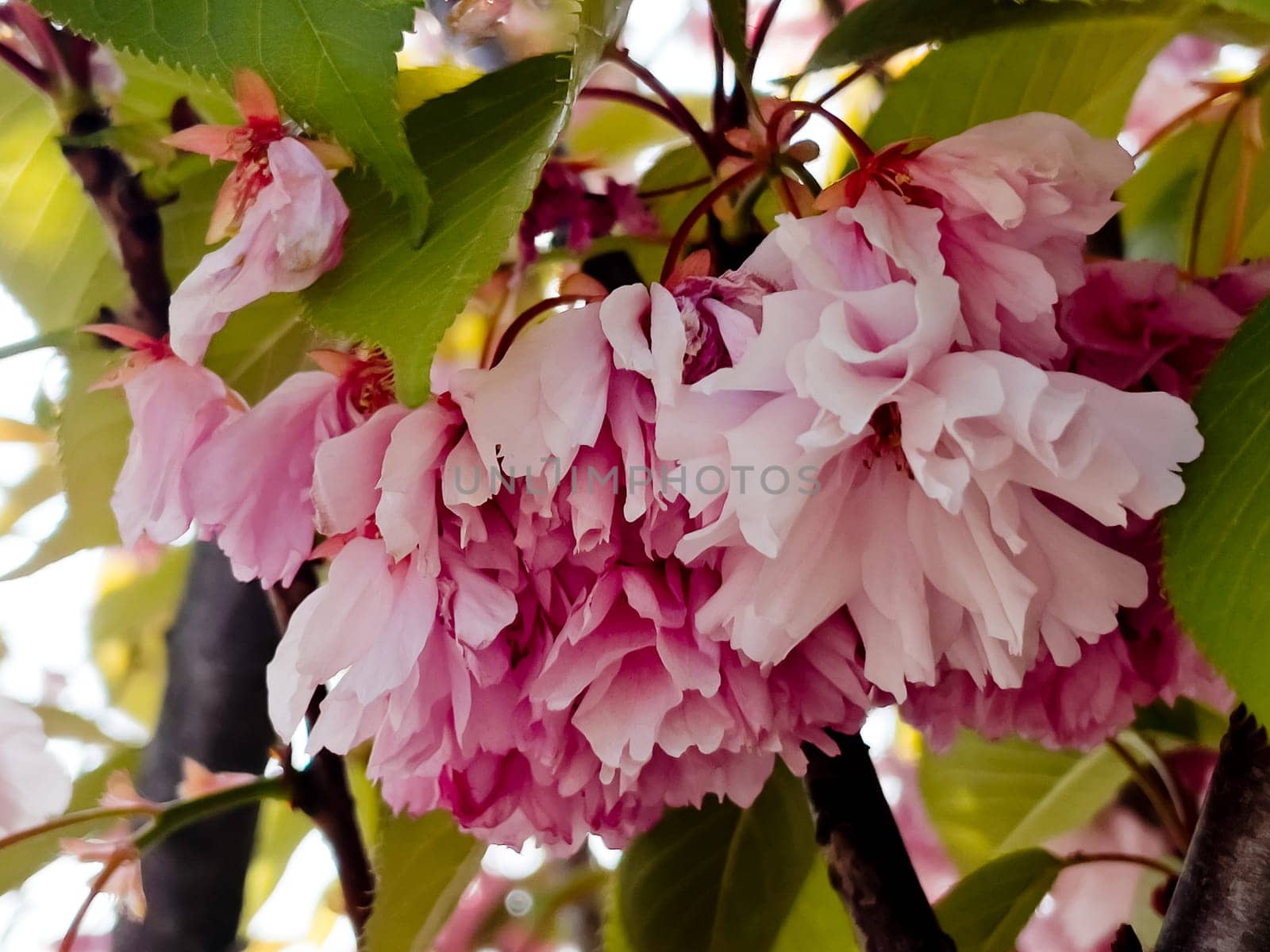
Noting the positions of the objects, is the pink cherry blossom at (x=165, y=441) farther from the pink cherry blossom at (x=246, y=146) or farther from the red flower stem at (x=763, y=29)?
the red flower stem at (x=763, y=29)

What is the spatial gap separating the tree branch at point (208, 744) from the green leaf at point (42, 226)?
0.15 meters

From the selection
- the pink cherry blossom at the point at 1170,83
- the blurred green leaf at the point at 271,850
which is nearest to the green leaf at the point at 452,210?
the blurred green leaf at the point at 271,850

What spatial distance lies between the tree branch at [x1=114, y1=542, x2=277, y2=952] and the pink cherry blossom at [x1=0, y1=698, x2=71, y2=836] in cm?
9

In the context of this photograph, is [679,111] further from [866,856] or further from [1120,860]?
[1120,860]

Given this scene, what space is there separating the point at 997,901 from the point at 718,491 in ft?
0.87

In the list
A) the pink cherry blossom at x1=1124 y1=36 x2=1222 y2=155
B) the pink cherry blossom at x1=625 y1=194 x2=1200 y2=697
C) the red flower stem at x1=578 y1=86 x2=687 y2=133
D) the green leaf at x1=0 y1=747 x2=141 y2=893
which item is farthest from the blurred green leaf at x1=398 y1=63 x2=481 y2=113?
the pink cherry blossom at x1=1124 y1=36 x2=1222 y2=155

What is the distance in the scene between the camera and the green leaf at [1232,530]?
19cm

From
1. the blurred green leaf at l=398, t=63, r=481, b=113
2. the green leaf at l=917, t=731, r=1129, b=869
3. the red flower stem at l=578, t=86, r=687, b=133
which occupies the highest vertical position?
the blurred green leaf at l=398, t=63, r=481, b=113

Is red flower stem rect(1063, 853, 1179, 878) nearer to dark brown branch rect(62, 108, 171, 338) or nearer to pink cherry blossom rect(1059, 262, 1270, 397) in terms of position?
pink cherry blossom rect(1059, 262, 1270, 397)

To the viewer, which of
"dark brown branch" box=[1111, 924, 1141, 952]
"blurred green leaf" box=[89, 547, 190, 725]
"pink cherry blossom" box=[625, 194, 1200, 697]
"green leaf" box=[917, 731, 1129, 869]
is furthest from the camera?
"blurred green leaf" box=[89, 547, 190, 725]

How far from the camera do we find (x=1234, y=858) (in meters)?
0.25

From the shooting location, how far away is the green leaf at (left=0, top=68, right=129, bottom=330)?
0.38 m

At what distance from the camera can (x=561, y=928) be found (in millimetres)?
791

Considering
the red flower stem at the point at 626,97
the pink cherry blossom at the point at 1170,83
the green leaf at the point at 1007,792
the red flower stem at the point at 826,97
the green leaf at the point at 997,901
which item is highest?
the red flower stem at the point at 826,97
